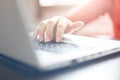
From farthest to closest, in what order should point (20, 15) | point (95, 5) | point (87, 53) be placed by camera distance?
point (95, 5) → point (87, 53) → point (20, 15)

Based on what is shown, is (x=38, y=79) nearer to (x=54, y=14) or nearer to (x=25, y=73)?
(x=25, y=73)

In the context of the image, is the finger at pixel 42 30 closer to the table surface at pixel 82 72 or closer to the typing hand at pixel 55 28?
the typing hand at pixel 55 28

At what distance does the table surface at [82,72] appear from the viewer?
1.63 feet

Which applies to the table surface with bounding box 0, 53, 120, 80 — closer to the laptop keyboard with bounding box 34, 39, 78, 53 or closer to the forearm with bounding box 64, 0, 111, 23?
the laptop keyboard with bounding box 34, 39, 78, 53

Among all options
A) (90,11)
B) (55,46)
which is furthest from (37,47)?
(90,11)

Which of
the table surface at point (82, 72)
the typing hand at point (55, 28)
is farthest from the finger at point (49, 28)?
the table surface at point (82, 72)

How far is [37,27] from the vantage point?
54 cm

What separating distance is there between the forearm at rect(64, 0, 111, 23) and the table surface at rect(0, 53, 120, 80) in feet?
0.50

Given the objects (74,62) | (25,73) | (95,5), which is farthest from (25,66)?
(95,5)

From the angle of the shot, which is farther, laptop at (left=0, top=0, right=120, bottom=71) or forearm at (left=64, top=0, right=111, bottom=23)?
forearm at (left=64, top=0, right=111, bottom=23)

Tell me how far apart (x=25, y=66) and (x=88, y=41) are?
20cm

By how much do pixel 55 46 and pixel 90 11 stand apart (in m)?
0.28

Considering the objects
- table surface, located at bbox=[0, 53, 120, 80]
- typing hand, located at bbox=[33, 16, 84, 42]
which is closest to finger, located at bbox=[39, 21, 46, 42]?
typing hand, located at bbox=[33, 16, 84, 42]

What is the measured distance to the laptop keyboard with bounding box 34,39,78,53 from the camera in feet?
1.73
